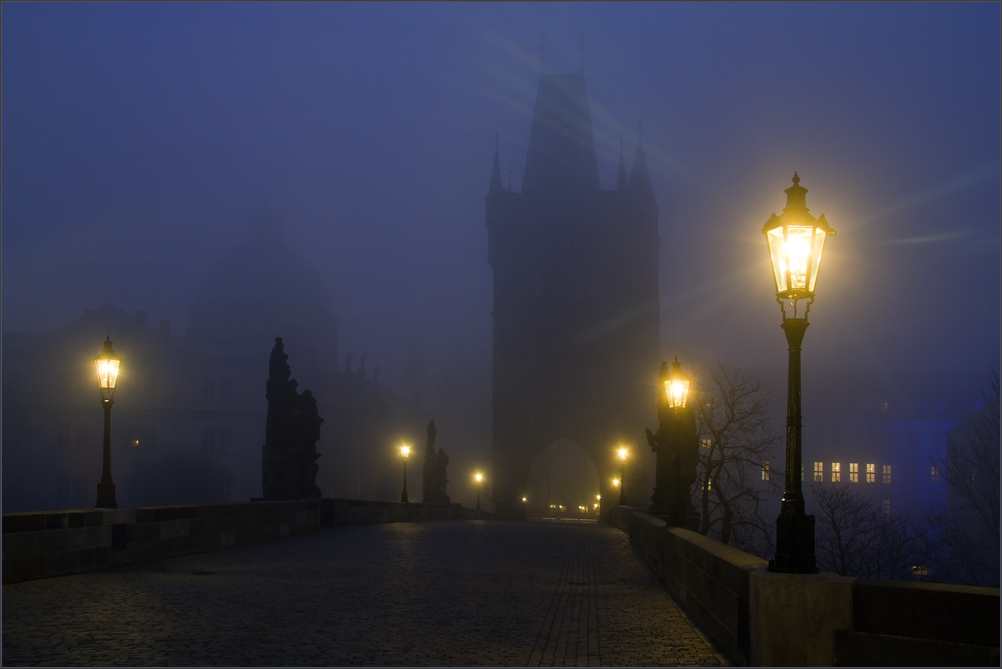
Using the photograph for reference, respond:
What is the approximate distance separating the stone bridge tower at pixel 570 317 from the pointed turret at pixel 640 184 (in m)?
0.09

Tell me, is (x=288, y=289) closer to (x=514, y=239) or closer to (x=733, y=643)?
(x=514, y=239)

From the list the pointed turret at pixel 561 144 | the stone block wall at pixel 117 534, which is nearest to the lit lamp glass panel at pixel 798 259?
the stone block wall at pixel 117 534

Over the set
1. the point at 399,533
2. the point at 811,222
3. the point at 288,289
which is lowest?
the point at 399,533

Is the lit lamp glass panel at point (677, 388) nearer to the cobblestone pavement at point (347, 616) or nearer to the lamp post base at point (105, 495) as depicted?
the cobblestone pavement at point (347, 616)

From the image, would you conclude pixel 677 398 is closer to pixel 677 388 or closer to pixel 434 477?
pixel 677 388

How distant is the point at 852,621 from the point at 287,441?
22111mm

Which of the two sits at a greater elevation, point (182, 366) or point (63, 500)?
point (182, 366)

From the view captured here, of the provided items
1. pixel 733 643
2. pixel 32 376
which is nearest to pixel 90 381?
pixel 32 376

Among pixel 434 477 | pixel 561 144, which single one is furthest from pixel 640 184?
pixel 434 477

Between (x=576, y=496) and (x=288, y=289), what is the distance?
3492 cm

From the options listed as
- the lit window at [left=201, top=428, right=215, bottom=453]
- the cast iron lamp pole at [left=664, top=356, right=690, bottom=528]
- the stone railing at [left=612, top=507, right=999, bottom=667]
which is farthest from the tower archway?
the stone railing at [left=612, top=507, right=999, bottom=667]

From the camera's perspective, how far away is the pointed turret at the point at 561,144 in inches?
3091

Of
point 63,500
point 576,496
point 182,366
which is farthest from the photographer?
point 576,496

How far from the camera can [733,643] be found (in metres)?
7.73
